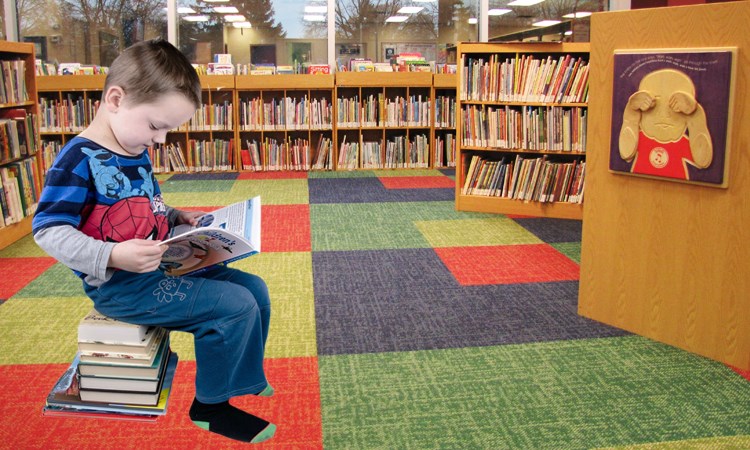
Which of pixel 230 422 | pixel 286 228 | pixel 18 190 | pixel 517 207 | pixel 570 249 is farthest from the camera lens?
pixel 517 207

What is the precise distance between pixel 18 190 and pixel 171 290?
147 inches

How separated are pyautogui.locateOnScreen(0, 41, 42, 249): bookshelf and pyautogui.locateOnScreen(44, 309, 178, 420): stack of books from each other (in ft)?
11.1

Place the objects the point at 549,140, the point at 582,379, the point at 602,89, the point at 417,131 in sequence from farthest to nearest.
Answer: the point at 417,131, the point at 549,140, the point at 602,89, the point at 582,379

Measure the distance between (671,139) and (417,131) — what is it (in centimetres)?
607

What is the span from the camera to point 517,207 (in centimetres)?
579

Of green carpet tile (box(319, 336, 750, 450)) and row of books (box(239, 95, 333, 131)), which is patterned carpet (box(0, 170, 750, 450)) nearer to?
green carpet tile (box(319, 336, 750, 450))

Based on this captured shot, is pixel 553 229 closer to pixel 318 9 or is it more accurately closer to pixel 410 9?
pixel 410 9

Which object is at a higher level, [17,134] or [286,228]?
[17,134]

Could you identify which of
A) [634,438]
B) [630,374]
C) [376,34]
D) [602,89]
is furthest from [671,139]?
[376,34]

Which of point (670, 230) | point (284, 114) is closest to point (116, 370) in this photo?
point (670, 230)

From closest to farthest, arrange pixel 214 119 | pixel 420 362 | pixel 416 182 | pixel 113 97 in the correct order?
pixel 113 97 → pixel 420 362 → pixel 416 182 → pixel 214 119

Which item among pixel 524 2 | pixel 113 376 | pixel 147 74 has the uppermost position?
pixel 524 2

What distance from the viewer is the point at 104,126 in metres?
1.87

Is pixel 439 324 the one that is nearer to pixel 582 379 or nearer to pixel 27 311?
pixel 582 379
